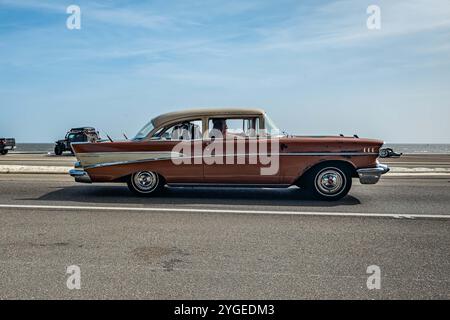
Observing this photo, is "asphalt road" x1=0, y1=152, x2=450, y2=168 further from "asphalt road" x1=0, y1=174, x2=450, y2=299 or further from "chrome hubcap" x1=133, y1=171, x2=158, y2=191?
"asphalt road" x1=0, y1=174, x2=450, y2=299

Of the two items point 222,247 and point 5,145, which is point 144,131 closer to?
point 222,247

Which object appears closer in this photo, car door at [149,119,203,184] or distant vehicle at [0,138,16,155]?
car door at [149,119,203,184]

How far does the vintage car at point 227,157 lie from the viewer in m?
7.66

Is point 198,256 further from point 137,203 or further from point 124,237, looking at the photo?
point 137,203

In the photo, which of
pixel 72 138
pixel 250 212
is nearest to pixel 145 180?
pixel 250 212

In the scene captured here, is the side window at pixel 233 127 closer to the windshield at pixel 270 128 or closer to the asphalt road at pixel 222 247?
the windshield at pixel 270 128

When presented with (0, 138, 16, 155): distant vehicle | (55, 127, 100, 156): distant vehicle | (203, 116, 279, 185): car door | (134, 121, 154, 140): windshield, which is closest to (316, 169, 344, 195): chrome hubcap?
(203, 116, 279, 185): car door

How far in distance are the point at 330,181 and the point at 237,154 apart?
1873mm

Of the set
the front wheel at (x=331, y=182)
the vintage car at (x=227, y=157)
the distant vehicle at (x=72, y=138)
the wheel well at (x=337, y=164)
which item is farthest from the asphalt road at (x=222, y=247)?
the distant vehicle at (x=72, y=138)

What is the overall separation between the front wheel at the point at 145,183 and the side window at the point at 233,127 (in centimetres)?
141

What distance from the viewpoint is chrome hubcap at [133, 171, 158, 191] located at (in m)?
8.07

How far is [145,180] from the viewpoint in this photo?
8.10 meters

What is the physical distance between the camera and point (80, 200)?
7.75 m
